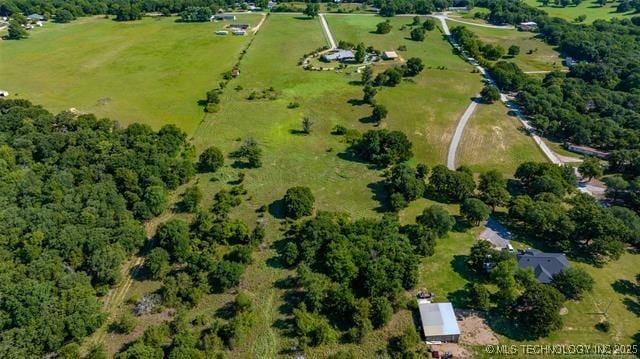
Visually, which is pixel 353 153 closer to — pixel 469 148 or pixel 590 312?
pixel 469 148

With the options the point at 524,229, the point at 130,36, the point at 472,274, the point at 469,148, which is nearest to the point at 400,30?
the point at 469,148

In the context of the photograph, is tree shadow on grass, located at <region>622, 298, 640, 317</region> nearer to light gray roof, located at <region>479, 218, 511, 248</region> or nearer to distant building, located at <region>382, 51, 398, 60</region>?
light gray roof, located at <region>479, 218, 511, 248</region>

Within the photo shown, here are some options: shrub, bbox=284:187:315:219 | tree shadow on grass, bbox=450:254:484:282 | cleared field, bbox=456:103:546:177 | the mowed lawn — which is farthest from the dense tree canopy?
cleared field, bbox=456:103:546:177

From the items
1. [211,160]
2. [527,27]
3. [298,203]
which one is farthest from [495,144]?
[527,27]

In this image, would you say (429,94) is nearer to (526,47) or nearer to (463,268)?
(526,47)

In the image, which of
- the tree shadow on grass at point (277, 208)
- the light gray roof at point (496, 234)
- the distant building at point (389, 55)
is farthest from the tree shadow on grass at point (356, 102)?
the light gray roof at point (496, 234)
